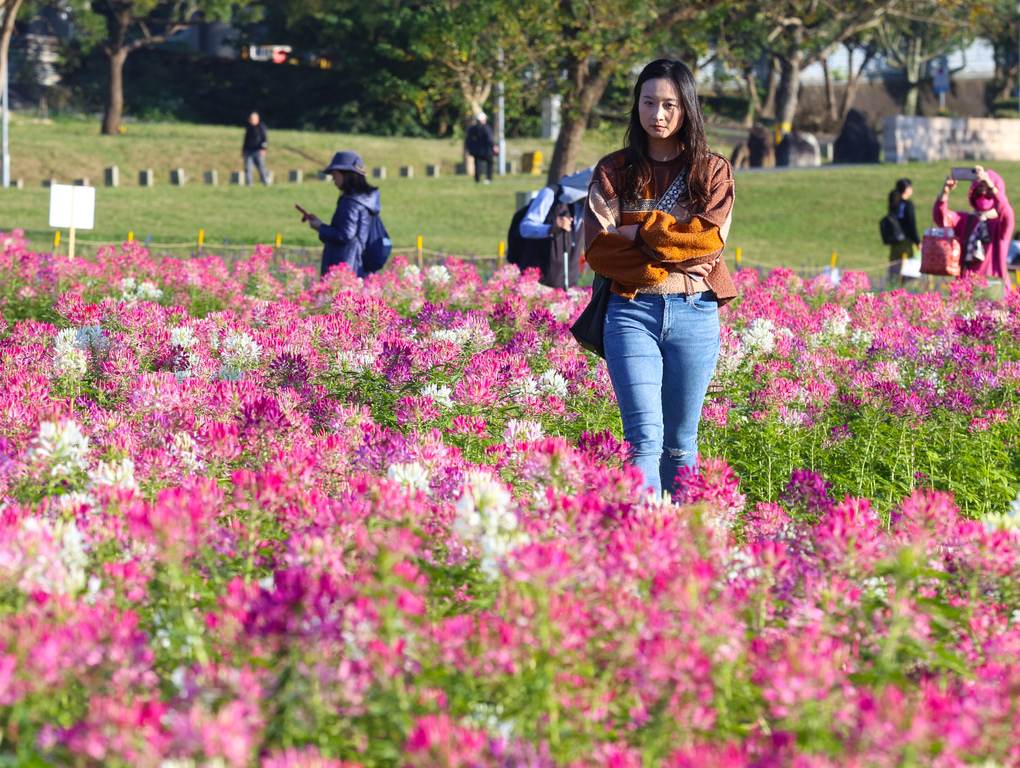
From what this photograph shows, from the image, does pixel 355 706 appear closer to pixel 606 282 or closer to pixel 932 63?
pixel 606 282

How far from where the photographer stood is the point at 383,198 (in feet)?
87.5

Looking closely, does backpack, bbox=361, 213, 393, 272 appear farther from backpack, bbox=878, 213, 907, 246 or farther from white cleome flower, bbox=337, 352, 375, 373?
backpack, bbox=878, 213, 907, 246

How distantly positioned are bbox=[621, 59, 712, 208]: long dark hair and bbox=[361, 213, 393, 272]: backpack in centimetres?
570

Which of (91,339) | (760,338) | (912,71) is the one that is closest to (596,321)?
(760,338)

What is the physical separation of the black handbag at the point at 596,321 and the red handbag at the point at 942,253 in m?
8.16

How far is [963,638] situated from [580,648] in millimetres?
901

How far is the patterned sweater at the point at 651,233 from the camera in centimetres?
418

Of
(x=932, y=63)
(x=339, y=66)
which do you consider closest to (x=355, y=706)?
(x=339, y=66)

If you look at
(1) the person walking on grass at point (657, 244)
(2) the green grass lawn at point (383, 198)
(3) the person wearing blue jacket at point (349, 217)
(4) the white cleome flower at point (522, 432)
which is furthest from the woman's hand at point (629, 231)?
(2) the green grass lawn at point (383, 198)

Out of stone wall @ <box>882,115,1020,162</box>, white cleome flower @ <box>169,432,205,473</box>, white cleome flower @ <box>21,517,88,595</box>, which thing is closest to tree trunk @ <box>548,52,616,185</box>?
stone wall @ <box>882,115,1020,162</box>

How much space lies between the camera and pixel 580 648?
2160 mm

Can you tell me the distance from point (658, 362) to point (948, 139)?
33.5 metres

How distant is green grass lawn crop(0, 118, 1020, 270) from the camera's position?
2173cm

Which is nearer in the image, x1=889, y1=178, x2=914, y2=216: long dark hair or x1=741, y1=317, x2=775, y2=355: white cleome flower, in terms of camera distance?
x1=741, y1=317, x2=775, y2=355: white cleome flower
